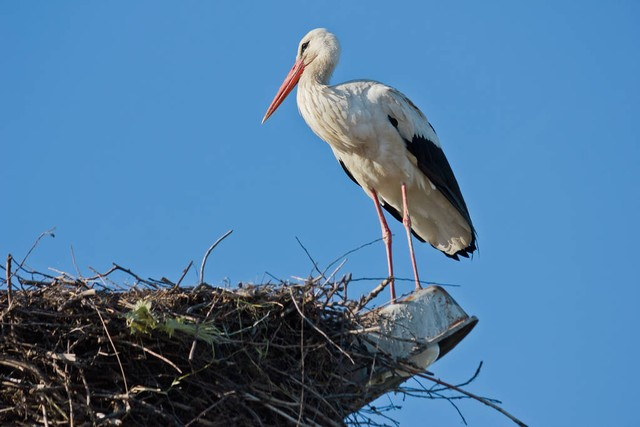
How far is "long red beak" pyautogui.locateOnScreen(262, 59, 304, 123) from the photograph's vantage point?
29.0 feet

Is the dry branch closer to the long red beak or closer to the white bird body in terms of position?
the white bird body

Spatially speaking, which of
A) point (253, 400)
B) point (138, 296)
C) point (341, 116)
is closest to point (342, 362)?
point (253, 400)

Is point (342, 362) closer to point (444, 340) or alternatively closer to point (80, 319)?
point (444, 340)

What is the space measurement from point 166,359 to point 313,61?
380 cm

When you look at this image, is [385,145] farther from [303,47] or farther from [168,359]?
[168,359]

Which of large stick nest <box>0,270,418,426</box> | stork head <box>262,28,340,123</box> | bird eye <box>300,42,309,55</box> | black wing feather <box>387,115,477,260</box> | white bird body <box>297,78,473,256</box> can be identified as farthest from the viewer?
bird eye <box>300,42,309,55</box>

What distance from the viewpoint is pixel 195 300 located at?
222 inches

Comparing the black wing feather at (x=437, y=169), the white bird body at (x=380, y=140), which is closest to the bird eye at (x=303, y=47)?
the white bird body at (x=380, y=140)

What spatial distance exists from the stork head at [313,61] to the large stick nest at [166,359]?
10.2 ft

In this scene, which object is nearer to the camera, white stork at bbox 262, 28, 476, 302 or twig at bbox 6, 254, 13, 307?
twig at bbox 6, 254, 13, 307

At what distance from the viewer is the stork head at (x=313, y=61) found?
8539mm

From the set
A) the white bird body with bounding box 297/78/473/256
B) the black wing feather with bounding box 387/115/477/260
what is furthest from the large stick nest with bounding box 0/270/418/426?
the black wing feather with bounding box 387/115/477/260

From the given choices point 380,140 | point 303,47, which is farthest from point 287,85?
point 380,140

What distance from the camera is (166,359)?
5.23 meters
